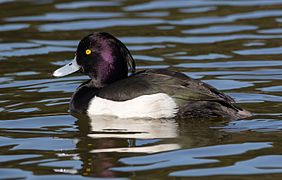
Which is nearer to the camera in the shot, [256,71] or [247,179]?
[247,179]

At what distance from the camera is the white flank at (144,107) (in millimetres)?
9703

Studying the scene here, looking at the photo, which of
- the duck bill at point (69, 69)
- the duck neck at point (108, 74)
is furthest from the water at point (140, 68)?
the duck neck at point (108, 74)

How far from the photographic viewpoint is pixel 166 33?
585 inches

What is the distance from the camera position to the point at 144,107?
9.77 m

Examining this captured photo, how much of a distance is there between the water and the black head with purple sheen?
2.06 ft

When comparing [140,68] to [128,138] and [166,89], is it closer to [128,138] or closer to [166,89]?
[166,89]

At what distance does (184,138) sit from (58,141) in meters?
1.20

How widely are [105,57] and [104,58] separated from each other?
18mm

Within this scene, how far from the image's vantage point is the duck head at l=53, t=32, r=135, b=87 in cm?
1049

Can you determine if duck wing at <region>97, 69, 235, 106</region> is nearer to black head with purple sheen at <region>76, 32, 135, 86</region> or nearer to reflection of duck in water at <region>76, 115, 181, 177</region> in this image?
reflection of duck in water at <region>76, 115, 181, 177</region>

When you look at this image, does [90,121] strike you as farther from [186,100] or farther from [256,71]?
[256,71]

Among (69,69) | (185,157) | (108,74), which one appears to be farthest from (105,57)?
(185,157)

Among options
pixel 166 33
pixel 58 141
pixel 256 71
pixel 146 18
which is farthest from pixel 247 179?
Answer: pixel 146 18

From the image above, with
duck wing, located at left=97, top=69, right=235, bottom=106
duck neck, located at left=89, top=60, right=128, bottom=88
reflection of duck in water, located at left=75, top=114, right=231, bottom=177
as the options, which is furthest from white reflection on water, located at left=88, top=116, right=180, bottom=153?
duck neck, located at left=89, top=60, right=128, bottom=88
